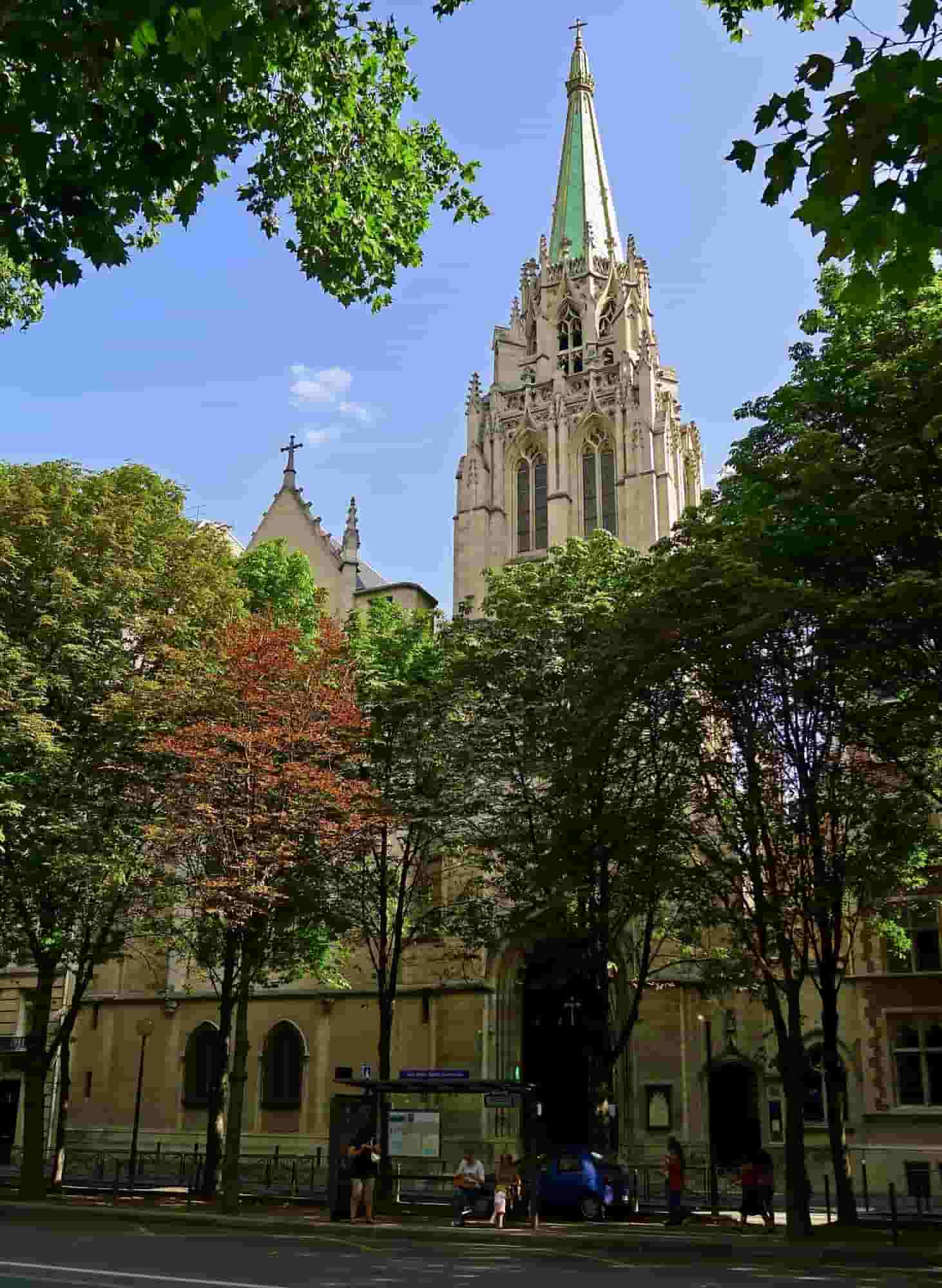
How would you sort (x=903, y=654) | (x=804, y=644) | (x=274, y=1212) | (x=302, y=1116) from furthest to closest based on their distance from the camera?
(x=302, y=1116), (x=274, y=1212), (x=804, y=644), (x=903, y=654)

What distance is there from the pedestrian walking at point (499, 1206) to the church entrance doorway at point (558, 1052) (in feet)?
35.9

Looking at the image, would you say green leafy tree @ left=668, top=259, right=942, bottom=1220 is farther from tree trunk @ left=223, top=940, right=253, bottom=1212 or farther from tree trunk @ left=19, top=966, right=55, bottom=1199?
tree trunk @ left=19, top=966, right=55, bottom=1199

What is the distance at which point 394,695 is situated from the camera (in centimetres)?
2803

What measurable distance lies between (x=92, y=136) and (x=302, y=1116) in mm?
33011

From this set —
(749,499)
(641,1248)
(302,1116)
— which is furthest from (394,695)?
(302,1116)

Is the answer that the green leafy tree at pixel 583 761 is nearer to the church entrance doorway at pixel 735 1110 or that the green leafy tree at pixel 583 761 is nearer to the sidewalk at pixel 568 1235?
the sidewalk at pixel 568 1235

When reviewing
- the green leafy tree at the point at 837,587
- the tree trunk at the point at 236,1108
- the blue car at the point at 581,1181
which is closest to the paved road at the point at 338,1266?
the tree trunk at the point at 236,1108

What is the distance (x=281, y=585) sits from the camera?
34062mm

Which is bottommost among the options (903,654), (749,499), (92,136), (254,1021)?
(254,1021)

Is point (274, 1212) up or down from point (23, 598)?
down

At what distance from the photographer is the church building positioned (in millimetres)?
31062

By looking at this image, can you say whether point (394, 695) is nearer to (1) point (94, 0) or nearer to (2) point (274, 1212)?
(2) point (274, 1212)

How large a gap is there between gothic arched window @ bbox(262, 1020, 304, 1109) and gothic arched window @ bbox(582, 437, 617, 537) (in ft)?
78.1

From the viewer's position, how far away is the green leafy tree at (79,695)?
2334cm
